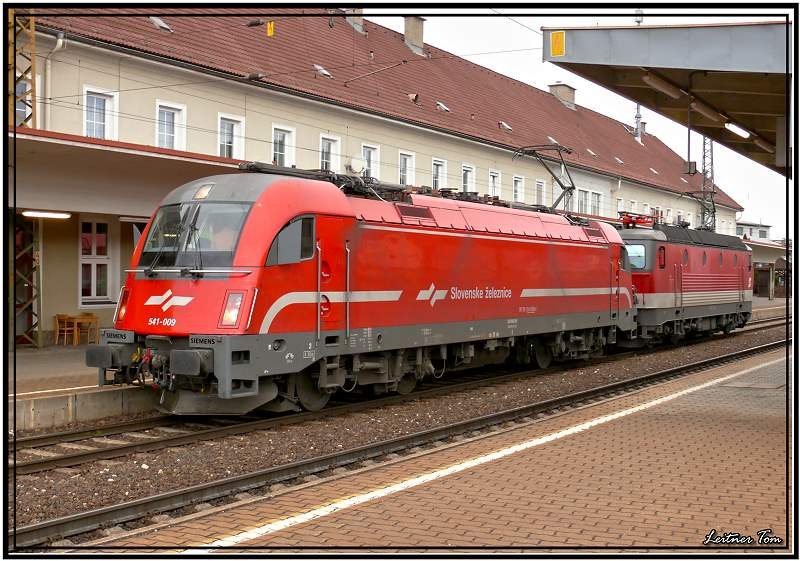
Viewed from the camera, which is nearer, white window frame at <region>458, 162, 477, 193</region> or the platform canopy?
the platform canopy

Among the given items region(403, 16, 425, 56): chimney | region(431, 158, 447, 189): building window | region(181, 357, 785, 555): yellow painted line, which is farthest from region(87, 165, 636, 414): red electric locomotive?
region(403, 16, 425, 56): chimney

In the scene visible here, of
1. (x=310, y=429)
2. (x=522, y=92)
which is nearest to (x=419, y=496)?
(x=310, y=429)

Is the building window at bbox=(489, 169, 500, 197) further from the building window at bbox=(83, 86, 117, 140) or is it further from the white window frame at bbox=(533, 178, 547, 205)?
the building window at bbox=(83, 86, 117, 140)

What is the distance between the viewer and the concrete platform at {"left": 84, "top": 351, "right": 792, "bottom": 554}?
21.0ft

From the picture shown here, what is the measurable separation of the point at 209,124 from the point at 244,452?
1477 centimetres

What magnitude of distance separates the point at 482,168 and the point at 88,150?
66.1 feet

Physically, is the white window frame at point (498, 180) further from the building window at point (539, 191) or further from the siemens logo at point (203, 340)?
the siemens logo at point (203, 340)

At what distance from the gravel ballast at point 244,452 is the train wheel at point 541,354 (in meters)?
1.75

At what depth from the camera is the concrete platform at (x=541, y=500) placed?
6414 mm

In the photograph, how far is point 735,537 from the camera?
6.44 meters

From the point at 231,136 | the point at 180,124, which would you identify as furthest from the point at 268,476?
the point at 231,136

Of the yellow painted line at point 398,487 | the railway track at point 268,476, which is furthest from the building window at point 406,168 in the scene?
the yellow painted line at point 398,487

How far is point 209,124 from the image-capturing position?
22.6 meters

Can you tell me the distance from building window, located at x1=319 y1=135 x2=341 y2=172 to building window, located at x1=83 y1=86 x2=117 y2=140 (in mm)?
7314
